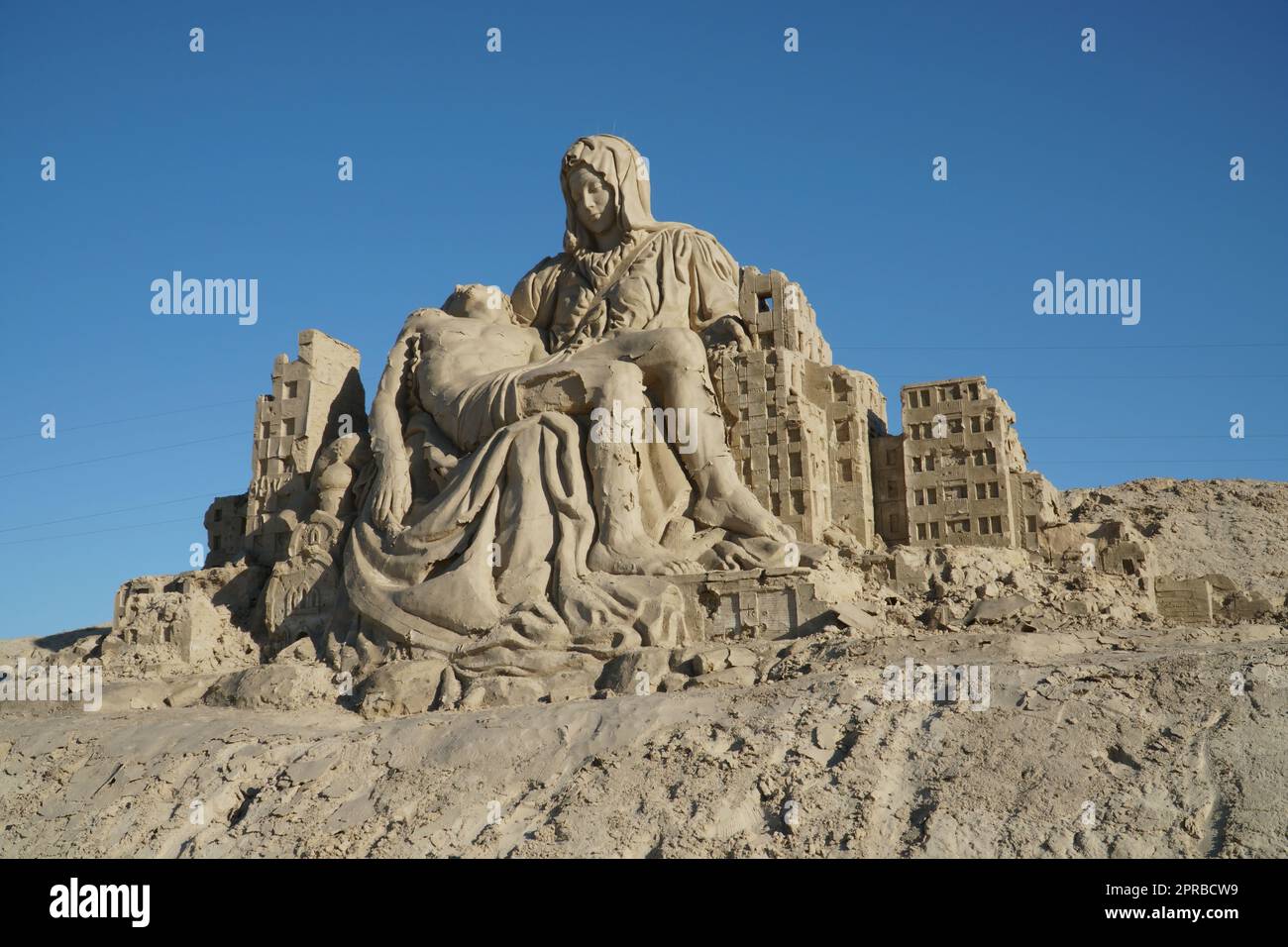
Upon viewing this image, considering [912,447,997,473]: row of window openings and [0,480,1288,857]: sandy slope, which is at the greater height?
[912,447,997,473]: row of window openings

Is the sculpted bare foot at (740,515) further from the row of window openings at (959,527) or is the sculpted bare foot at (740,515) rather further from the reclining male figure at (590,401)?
the row of window openings at (959,527)

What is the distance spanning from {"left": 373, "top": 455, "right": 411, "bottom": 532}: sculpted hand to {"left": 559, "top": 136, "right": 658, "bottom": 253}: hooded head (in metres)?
3.43

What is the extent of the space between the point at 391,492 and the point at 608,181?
159 inches

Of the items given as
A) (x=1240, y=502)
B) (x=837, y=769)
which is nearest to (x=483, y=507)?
(x=837, y=769)

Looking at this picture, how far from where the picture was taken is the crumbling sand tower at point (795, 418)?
13180mm

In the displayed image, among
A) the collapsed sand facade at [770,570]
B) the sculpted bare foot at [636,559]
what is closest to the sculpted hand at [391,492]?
the collapsed sand facade at [770,570]

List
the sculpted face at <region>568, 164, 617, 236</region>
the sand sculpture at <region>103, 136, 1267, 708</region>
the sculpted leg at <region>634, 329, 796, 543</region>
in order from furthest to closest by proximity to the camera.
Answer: the sculpted face at <region>568, 164, 617, 236</region>
the sculpted leg at <region>634, 329, 796, 543</region>
the sand sculpture at <region>103, 136, 1267, 708</region>

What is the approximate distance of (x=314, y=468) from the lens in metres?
14.4

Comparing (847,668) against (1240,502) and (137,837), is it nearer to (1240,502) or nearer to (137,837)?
(137,837)

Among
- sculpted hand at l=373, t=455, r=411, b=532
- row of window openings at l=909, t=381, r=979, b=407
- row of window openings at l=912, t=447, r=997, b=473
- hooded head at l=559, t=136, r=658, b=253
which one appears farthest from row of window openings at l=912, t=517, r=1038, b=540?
sculpted hand at l=373, t=455, r=411, b=532

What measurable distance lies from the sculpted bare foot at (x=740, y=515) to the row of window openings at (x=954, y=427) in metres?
1.70

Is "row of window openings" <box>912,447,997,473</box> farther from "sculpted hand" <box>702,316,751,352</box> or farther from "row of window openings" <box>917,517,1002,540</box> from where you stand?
"sculpted hand" <box>702,316,751,352</box>

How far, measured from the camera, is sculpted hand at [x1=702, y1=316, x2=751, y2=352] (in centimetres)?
1395
